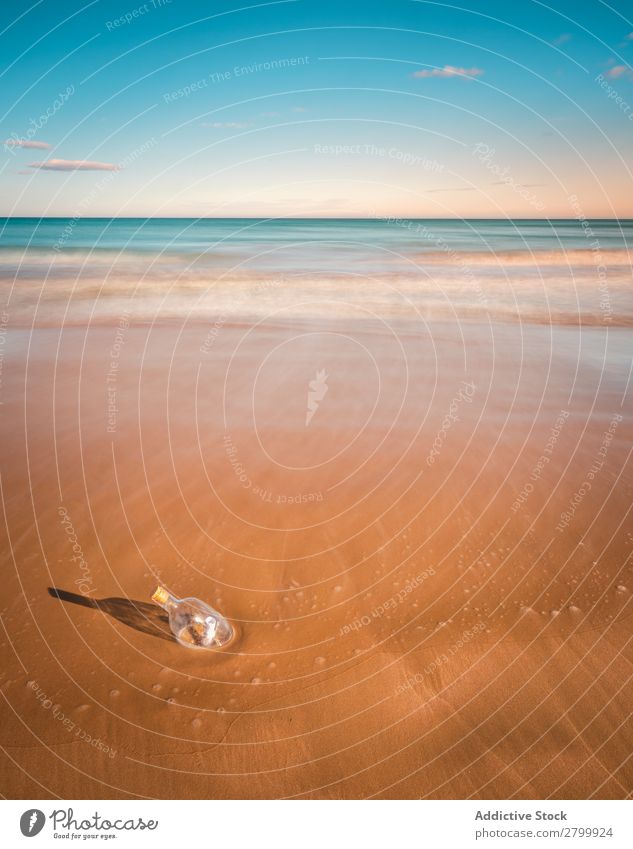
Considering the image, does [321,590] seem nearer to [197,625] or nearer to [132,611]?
[197,625]

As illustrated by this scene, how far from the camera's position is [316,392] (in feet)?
26.2

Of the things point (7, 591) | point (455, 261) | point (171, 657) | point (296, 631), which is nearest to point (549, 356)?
point (296, 631)

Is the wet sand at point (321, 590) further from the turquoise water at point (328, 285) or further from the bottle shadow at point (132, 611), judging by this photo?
the turquoise water at point (328, 285)

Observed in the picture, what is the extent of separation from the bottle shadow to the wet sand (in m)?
Result: 0.02

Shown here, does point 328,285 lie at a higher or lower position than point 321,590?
higher

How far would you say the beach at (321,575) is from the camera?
2.96m

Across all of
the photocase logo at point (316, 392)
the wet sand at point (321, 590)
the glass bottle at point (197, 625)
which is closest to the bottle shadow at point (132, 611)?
the wet sand at point (321, 590)

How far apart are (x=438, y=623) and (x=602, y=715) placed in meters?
1.16

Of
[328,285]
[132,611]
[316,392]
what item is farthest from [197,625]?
[328,285]
